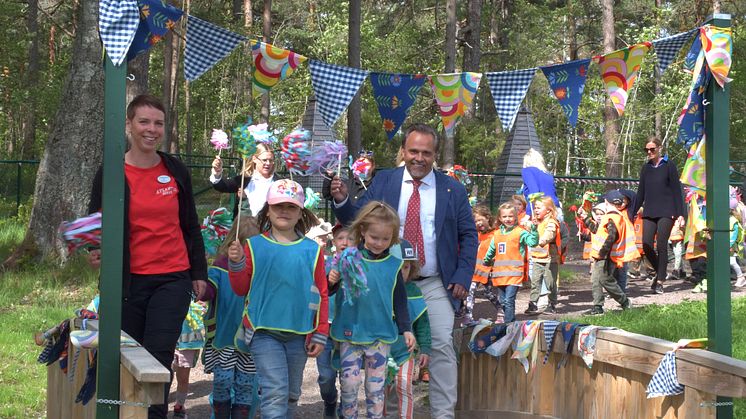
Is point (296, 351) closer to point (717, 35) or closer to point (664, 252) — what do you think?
point (717, 35)

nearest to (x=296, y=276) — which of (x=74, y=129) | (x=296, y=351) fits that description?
(x=296, y=351)

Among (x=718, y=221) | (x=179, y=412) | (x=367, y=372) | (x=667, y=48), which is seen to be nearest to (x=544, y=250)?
(x=667, y=48)

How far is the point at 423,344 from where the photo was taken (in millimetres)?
6188

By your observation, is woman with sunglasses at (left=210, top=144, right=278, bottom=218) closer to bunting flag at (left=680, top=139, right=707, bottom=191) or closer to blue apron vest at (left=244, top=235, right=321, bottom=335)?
blue apron vest at (left=244, top=235, right=321, bottom=335)

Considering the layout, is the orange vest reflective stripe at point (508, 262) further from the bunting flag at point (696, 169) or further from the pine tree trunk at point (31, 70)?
the pine tree trunk at point (31, 70)

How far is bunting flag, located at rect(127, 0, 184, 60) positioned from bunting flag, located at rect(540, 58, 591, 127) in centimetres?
330

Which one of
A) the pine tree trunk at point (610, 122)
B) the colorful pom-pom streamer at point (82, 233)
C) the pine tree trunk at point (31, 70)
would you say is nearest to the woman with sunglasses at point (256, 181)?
the colorful pom-pom streamer at point (82, 233)

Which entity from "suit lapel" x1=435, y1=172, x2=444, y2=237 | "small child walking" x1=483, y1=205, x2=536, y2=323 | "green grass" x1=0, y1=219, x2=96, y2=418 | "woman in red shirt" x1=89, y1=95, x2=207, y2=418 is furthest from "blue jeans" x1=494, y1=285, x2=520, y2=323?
"woman in red shirt" x1=89, y1=95, x2=207, y2=418

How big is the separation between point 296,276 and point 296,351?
0.41 m

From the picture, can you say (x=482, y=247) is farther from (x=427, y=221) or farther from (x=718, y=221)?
(x=718, y=221)

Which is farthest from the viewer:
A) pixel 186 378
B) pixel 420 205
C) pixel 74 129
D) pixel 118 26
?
pixel 74 129

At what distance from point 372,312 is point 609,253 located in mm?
6281

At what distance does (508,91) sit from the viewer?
25.4 ft

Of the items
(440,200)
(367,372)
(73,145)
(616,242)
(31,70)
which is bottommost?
(367,372)
